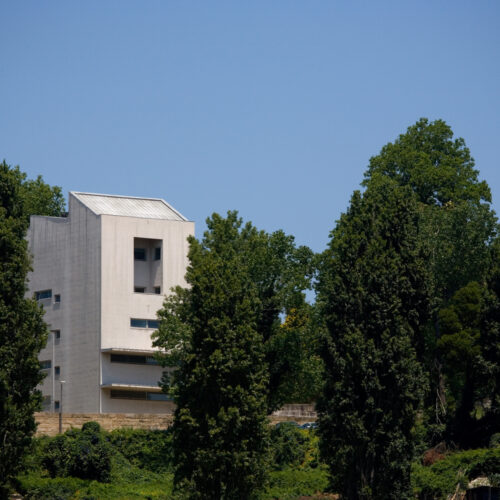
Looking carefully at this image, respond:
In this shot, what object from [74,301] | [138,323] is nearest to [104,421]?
[138,323]

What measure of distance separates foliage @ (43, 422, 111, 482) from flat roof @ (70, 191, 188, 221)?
969 inches

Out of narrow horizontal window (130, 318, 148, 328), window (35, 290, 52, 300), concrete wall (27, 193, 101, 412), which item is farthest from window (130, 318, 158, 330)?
window (35, 290, 52, 300)

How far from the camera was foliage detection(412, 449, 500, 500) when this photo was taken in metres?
44.5

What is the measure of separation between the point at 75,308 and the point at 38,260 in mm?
5197

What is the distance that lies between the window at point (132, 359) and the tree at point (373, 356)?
3176 centimetres

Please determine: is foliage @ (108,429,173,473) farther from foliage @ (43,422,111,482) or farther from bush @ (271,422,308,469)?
bush @ (271,422,308,469)

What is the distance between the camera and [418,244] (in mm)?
44969

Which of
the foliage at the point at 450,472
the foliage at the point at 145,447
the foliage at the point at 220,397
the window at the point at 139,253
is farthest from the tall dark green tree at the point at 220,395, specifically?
the window at the point at 139,253

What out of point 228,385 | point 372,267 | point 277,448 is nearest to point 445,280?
point 277,448

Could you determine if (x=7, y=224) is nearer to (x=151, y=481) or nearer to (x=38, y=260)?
(x=151, y=481)

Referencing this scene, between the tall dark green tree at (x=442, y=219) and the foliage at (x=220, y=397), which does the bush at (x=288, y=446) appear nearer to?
the tall dark green tree at (x=442, y=219)

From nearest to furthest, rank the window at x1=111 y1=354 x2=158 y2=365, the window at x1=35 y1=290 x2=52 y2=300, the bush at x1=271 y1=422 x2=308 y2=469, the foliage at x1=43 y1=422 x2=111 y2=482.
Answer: the foliage at x1=43 y1=422 x2=111 y2=482, the bush at x1=271 y1=422 x2=308 y2=469, the window at x1=111 y1=354 x2=158 y2=365, the window at x1=35 y1=290 x2=52 y2=300

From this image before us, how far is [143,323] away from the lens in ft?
244

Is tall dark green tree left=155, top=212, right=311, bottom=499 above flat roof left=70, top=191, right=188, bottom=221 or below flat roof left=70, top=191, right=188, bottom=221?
below
